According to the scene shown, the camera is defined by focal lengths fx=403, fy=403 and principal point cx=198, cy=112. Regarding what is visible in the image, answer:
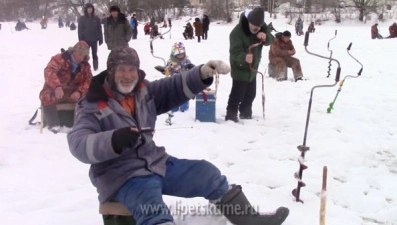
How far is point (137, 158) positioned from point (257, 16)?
123 inches

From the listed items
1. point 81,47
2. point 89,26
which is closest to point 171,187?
point 81,47

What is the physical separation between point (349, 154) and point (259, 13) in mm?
2083

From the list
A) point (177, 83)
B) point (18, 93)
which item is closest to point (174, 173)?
point (177, 83)

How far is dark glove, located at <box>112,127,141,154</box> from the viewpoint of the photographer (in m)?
2.35

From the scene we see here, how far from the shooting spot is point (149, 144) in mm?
2818

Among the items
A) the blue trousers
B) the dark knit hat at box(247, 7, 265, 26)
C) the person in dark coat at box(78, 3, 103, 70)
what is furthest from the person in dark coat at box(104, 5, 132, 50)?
the blue trousers

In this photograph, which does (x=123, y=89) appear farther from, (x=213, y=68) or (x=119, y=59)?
(x=213, y=68)

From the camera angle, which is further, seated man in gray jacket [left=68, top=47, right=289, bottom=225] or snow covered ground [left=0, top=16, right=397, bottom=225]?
snow covered ground [left=0, top=16, right=397, bottom=225]

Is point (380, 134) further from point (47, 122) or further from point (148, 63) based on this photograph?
point (148, 63)

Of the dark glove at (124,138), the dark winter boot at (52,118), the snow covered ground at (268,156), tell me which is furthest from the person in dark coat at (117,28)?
the dark glove at (124,138)

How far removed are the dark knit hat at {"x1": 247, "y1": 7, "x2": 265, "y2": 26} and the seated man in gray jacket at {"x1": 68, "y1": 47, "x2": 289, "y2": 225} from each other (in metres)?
2.51

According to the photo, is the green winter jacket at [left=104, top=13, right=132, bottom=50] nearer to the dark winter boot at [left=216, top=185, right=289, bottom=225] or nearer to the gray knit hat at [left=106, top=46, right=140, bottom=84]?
the gray knit hat at [left=106, top=46, right=140, bottom=84]

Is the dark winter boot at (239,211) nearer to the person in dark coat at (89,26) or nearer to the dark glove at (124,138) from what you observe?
the dark glove at (124,138)

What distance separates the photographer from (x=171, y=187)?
279 centimetres
